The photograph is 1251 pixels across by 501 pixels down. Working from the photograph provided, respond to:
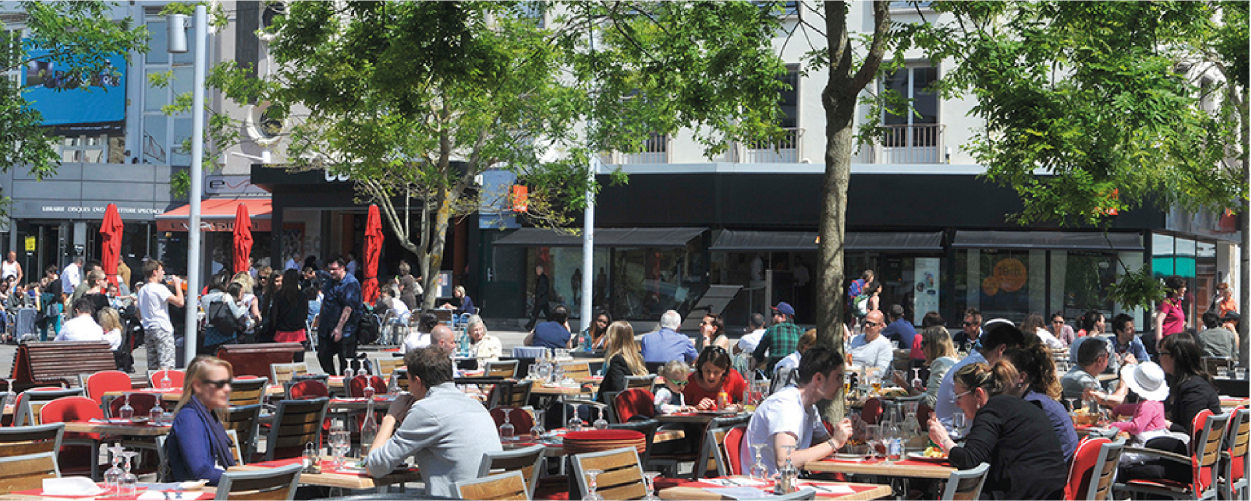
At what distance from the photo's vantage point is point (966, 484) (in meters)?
6.19

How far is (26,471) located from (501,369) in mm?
7993

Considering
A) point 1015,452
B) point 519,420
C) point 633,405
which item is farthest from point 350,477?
point 633,405

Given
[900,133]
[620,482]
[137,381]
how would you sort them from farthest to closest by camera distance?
1. [900,133]
2. [137,381]
3. [620,482]

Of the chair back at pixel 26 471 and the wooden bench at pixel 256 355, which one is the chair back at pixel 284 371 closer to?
the wooden bench at pixel 256 355

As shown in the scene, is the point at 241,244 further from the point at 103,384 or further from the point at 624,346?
the point at 624,346

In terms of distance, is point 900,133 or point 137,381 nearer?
point 137,381

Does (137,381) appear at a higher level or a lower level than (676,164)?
lower

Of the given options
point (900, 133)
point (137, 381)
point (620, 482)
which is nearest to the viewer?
point (620, 482)

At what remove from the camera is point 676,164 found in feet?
99.3

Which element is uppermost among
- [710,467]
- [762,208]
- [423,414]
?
[762,208]

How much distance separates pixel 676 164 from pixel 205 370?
23914mm

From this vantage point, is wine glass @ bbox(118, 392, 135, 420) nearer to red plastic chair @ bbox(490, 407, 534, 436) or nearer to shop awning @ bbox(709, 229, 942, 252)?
red plastic chair @ bbox(490, 407, 534, 436)

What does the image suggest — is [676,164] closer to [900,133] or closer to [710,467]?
[900,133]

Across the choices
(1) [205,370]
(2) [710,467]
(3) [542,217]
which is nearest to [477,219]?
(3) [542,217]
